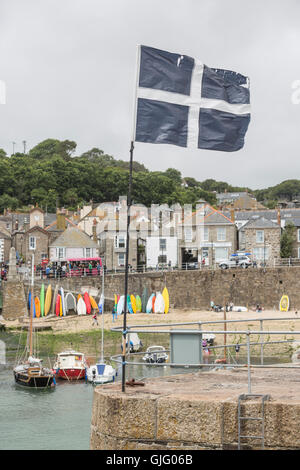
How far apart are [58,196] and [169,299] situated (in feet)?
218

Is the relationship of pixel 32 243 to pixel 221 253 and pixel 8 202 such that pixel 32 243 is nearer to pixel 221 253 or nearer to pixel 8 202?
pixel 221 253

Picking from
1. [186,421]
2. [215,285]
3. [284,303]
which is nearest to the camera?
[186,421]

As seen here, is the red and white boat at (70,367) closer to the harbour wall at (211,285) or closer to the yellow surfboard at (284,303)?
the harbour wall at (211,285)

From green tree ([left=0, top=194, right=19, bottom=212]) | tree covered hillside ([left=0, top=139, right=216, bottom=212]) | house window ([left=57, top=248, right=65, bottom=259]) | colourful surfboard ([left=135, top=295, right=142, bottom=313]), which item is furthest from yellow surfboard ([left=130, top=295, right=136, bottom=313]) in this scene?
green tree ([left=0, top=194, right=19, bottom=212])

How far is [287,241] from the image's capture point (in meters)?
63.4

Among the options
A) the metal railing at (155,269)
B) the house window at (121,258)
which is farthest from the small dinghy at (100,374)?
the house window at (121,258)

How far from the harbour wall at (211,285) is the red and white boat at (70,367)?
67.1ft

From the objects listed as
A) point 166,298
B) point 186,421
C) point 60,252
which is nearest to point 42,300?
point 166,298

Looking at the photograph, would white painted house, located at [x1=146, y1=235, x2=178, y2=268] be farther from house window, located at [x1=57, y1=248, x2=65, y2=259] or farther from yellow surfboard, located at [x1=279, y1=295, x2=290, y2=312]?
yellow surfboard, located at [x1=279, y1=295, x2=290, y2=312]

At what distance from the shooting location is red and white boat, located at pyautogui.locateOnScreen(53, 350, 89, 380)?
111 ft

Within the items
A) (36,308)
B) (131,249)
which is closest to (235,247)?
(131,249)

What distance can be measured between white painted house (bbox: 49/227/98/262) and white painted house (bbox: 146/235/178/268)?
5.30 m

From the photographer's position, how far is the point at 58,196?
119125 millimetres

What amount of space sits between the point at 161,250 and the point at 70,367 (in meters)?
31.7
